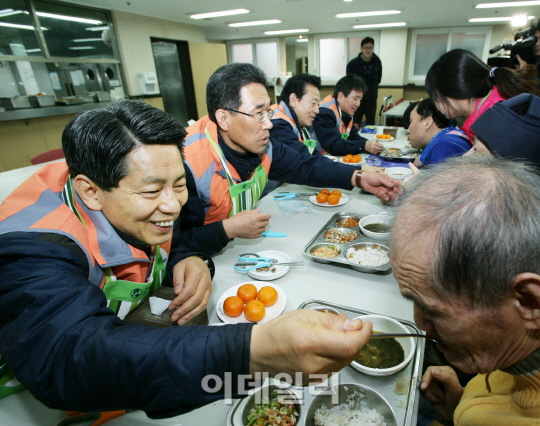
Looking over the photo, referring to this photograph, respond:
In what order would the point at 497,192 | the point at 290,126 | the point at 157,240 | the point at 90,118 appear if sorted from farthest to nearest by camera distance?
the point at 290,126 < the point at 157,240 < the point at 90,118 < the point at 497,192

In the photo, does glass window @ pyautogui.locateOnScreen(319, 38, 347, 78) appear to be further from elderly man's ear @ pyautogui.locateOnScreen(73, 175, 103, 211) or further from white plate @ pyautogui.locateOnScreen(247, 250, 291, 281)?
elderly man's ear @ pyautogui.locateOnScreen(73, 175, 103, 211)

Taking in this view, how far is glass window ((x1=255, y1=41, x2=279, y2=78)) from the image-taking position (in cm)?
1431

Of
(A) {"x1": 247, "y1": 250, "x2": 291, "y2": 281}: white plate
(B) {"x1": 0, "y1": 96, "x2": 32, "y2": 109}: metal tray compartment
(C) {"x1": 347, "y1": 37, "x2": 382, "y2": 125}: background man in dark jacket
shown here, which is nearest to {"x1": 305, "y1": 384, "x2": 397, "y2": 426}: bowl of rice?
(A) {"x1": 247, "y1": 250, "x2": 291, "y2": 281}: white plate

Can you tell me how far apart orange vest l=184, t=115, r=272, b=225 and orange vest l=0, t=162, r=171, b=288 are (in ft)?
2.84

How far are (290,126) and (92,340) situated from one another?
303cm

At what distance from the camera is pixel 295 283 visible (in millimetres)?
1601

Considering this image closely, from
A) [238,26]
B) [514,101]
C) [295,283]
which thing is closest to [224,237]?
[295,283]

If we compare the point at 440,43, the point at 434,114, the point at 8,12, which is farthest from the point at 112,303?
the point at 440,43

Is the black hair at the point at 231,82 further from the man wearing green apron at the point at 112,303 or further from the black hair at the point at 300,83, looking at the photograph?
the black hair at the point at 300,83

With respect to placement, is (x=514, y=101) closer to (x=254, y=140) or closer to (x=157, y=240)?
(x=254, y=140)

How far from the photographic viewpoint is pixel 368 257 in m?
1.73

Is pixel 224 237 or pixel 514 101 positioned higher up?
pixel 514 101

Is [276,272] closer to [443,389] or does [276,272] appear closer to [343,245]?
[343,245]

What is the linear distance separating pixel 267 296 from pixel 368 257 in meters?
0.69
